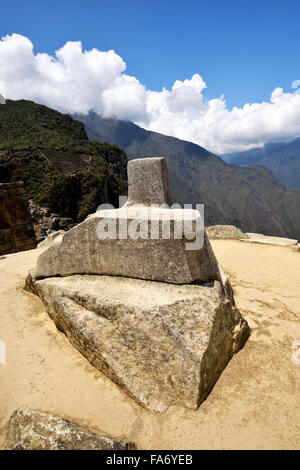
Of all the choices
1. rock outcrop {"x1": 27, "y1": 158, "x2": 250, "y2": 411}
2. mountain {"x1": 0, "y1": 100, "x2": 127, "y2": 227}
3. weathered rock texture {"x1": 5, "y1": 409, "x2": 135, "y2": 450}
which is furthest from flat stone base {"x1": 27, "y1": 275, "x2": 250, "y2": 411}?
mountain {"x1": 0, "y1": 100, "x2": 127, "y2": 227}

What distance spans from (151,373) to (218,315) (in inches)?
33.3

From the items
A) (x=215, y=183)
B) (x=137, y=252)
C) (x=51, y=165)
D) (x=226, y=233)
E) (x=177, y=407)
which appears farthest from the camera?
(x=215, y=183)

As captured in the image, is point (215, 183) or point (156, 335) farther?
point (215, 183)

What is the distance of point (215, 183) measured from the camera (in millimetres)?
99688

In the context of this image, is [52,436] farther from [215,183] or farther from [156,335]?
[215,183]

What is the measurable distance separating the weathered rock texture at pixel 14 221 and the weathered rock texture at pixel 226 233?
795cm

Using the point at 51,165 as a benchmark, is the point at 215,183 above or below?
below

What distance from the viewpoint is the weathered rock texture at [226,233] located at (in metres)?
8.59

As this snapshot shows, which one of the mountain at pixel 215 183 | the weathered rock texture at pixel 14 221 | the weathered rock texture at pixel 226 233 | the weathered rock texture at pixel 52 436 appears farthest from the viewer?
the mountain at pixel 215 183

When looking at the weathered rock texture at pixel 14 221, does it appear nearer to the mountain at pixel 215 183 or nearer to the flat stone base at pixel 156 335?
the flat stone base at pixel 156 335

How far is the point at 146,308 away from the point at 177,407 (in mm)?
862

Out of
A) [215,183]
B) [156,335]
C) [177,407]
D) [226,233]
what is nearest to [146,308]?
[156,335]

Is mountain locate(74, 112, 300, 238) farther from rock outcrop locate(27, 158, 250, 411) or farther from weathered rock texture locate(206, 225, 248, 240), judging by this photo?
rock outcrop locate(27, 158, 250, 411)

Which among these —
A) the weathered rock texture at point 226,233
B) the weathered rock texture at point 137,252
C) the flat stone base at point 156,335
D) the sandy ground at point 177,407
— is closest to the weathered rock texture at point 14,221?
the sandy ground at point 177,407
